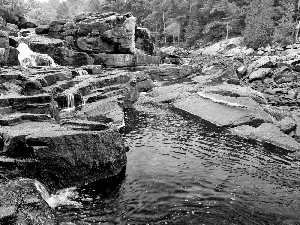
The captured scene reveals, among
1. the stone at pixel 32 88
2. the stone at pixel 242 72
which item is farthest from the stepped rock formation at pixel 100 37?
the stone at pixel 32 88

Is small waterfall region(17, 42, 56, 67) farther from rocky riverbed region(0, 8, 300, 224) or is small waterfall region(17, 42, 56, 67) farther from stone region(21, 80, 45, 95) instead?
stone region(21, 80, 45, 95)

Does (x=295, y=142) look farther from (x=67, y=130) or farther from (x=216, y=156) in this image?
(x=67, y=130)

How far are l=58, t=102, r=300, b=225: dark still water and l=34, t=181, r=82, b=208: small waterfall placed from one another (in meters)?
0.39

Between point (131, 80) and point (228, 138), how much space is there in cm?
1487

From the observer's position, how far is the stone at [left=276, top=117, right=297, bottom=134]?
1795 cm

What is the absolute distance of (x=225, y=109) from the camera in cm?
2152

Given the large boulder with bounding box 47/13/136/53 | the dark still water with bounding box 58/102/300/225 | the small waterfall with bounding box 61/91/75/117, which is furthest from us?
the large boulder with bounding box 47/13/136/53

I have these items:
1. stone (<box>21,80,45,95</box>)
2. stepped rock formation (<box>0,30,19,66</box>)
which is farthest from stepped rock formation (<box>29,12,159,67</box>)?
stone (<box>21,80,45,95</box>)

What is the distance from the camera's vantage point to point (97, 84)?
2598 centimetres

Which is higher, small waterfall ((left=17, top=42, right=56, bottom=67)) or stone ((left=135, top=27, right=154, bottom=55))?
stone ((left=135, top=27, right=154, bottom=55))

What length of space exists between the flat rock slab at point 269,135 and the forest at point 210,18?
170ft

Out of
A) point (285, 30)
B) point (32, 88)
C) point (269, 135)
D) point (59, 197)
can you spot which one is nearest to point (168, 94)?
point (269, 135)

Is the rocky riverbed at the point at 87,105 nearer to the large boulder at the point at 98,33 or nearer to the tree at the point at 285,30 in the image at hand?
the large boulder at the point at 98,33

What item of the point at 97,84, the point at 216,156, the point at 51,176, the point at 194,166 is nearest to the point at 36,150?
the point at 51,176
